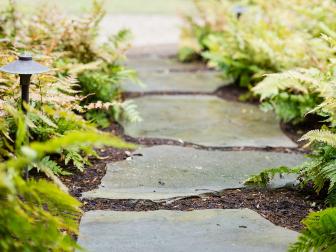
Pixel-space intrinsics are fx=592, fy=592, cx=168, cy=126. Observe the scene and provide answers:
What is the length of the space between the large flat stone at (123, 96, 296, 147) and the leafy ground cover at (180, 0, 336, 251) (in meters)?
0.21

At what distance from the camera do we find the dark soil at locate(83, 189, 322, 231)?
3.34 m

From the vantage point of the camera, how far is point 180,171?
4020 mm

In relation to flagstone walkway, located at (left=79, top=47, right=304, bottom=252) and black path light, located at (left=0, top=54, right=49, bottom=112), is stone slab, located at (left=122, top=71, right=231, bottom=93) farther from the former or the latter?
black path light, located at (left=0, top=54, right=49, bottom=112)

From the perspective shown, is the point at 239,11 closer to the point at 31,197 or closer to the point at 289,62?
the point at 289,62

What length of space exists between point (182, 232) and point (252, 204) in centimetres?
63

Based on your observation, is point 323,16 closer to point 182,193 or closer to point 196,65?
point 196,65

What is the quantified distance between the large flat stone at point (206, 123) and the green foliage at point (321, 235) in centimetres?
202

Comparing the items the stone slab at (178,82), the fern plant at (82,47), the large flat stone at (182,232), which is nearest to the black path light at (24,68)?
the large flat stone at (182,232)

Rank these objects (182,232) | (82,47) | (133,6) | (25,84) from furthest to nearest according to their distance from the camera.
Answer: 1. (133,6)
2. (82,47)
3. (25,84)
4. (182,232)

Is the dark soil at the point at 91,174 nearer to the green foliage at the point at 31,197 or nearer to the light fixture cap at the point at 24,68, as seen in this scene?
the light fixture cap at the point at 24,68

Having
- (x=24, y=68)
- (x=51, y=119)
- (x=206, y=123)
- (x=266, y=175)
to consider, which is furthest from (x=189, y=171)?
(x=24, y=68)

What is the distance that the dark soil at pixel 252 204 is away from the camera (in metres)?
3.34

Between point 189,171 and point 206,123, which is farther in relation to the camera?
point 206,123

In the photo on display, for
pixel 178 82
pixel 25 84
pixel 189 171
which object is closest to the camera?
pixel 25 84
